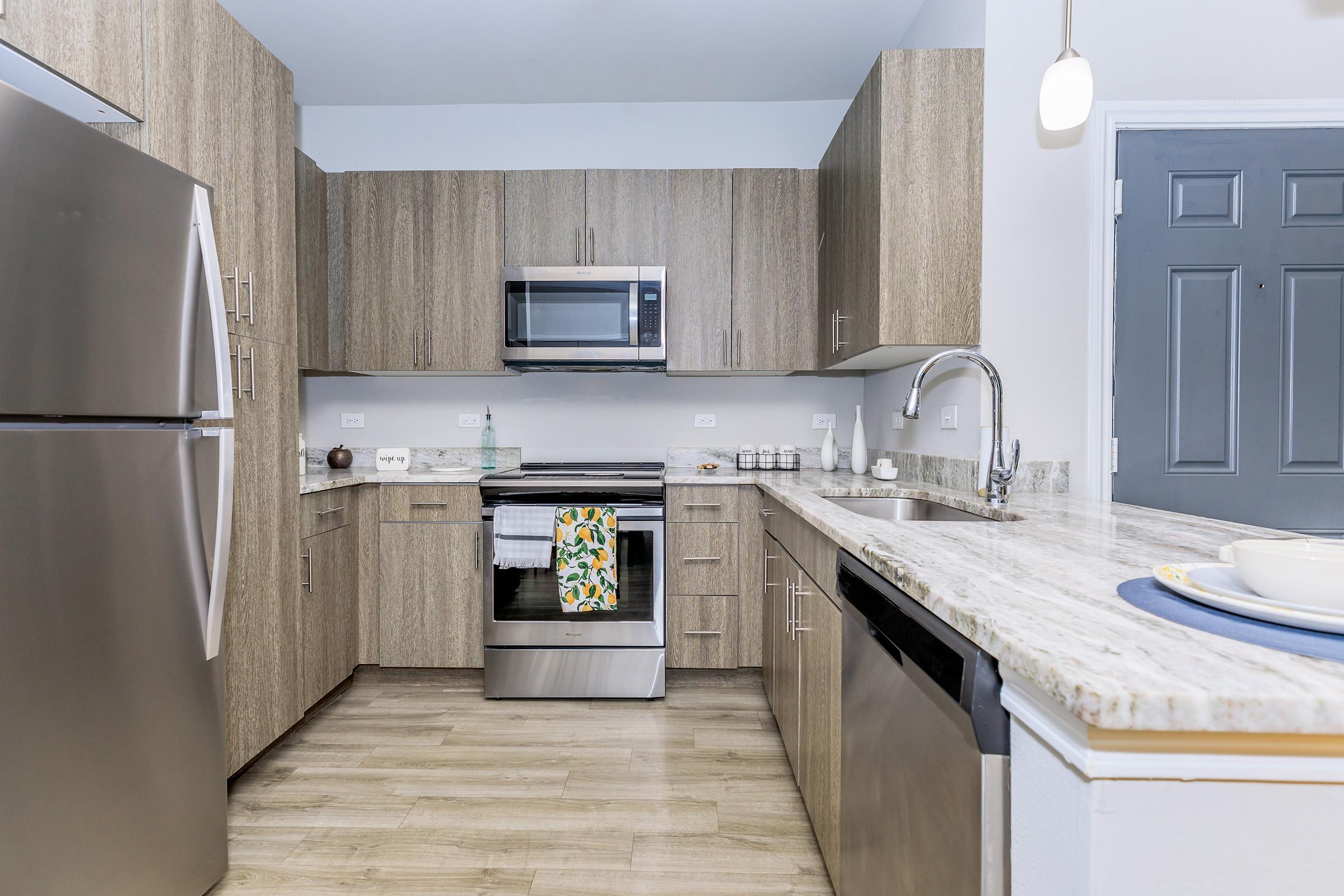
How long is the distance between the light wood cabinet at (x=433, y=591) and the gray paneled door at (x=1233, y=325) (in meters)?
2.43

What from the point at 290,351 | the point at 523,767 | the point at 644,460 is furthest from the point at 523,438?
the point at 523,767

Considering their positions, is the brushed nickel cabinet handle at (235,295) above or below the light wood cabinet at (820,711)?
above

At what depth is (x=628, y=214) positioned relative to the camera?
118 inches

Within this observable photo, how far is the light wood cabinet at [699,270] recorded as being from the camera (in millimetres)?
2986

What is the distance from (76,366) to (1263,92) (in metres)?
3.09

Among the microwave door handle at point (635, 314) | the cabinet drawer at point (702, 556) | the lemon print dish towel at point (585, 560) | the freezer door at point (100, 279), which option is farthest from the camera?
the microwave door handle at point (635, 314)

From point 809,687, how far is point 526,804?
911 mm

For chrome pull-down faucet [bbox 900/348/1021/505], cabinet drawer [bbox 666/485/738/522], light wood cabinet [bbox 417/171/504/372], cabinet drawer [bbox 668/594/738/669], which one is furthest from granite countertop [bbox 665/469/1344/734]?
light wood cabinet [bbox 417/171/504/372]

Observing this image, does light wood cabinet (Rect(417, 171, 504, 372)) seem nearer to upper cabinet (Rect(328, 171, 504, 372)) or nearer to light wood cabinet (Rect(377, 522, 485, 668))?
upper cabinet (Rect(328, 171, 504, 372))

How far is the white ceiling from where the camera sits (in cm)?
251

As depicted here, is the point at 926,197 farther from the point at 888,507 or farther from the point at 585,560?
the point at 585,560

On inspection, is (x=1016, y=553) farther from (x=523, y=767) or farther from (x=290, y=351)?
(x=290, y=351)

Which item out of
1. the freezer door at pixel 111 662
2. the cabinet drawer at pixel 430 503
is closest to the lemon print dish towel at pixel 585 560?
the cabinet drawer at pixel 430 503

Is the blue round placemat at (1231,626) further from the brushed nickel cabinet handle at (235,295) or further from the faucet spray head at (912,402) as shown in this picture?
the brushed nickel cabinet handle at (235,295)
